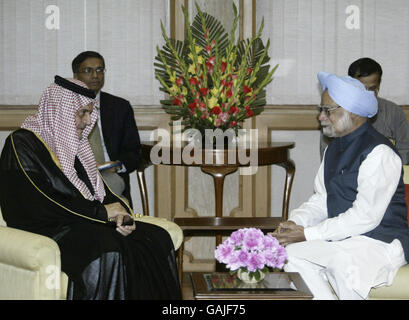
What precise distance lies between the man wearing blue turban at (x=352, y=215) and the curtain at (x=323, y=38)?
7.24 ft

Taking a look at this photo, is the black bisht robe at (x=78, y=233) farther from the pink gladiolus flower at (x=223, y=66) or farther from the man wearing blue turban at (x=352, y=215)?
the pink gladiolus flower at (x=223, y=66)

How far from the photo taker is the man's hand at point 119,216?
11.1ft

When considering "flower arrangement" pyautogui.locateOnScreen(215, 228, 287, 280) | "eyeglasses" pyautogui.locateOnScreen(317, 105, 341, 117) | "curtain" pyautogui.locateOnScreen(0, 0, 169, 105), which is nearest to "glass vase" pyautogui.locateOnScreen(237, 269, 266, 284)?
"flower arrangement" pyautogui.locateOnScreen(215, 228, 287, 280)

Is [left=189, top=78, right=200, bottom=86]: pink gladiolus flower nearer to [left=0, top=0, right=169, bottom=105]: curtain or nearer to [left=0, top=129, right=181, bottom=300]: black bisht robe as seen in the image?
[left=0, top=0, right=169, bottom=105]: curtain

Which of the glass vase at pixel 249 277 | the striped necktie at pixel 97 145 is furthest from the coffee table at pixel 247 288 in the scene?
the striped necktie at pixel 97 145

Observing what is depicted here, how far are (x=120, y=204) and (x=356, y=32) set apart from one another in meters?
3.06

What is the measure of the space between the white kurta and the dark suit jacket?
6.32 feet

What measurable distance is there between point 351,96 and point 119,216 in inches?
53.8

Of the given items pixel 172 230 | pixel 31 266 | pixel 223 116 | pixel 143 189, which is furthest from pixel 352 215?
pixel 143 189

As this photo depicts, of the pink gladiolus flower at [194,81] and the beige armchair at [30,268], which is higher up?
the pink gladiolus flower at [194,81]

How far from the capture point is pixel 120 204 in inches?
143

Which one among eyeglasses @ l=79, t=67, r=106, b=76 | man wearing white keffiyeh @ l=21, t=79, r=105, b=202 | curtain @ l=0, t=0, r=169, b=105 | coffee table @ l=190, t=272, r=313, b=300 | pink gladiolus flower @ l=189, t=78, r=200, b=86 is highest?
curtain @ l=0, t=0, r=169, b=105

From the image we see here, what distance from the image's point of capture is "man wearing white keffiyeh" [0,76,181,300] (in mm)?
3086

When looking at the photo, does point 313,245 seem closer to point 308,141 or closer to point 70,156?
point 70,156
